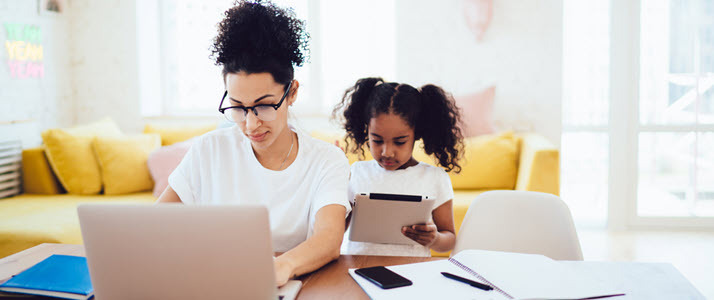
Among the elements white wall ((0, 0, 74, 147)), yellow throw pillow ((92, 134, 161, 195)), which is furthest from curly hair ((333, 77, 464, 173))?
white wall ((0, 0, 74, 147))

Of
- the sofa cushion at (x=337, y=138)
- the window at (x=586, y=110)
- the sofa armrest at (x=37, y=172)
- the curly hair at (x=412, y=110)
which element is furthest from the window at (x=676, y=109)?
the sofa armrest at (x=37, y=172)

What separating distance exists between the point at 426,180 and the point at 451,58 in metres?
1.98

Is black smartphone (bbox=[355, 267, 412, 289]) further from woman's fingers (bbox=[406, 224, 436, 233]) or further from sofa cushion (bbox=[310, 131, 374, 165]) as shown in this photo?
sofa cushion (bbox=[310, 131, 374, 165])

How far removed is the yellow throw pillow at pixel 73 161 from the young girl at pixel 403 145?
2043 millimetres

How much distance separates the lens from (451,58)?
3451mm

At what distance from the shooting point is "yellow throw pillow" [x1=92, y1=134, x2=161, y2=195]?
10.1 feet

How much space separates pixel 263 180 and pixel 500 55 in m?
2.49

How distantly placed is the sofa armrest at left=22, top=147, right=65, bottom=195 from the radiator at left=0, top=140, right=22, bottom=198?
0.13ft

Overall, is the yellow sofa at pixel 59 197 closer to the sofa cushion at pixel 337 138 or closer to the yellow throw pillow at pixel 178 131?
the sofa cushion at pixel 337 138

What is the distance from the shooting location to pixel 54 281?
1020 mm

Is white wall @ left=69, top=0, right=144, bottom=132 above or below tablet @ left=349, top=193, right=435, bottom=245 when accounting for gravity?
above

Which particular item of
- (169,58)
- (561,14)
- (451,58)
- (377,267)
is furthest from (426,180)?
(169,58)

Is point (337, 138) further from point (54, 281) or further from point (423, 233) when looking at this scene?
point (54, 281)

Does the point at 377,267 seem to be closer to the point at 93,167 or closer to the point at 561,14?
the point at 93,167
